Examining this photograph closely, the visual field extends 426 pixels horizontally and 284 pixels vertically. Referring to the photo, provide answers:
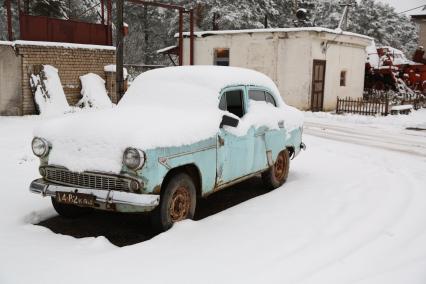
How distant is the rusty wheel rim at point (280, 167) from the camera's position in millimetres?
7980

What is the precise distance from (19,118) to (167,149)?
11260mm

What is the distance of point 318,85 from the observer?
74.8 feet

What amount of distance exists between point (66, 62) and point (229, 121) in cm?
1234

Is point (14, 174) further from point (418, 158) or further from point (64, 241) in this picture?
point (418, 158)

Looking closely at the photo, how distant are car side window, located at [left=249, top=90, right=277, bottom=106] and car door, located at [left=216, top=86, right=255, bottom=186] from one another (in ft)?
0.89

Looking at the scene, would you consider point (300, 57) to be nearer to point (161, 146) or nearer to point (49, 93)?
point (49, 93)

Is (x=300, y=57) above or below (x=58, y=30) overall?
below

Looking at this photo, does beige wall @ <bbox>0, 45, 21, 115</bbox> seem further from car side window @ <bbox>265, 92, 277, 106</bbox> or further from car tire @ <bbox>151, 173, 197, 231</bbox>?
car tire @ <bbox>151, 173, 197, 231</bbox>

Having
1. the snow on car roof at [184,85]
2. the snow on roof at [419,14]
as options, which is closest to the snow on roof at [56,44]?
the snow on car roof at [184,85]

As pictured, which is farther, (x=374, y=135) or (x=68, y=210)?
(x=374, y=135)

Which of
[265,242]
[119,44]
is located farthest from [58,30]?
[265,242]

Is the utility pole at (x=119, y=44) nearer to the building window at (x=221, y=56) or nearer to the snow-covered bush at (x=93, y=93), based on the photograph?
the snow-covered bush at (x=93, y=93)

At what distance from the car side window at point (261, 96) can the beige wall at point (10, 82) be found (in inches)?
419

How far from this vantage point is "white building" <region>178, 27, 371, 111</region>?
22.2 meters
